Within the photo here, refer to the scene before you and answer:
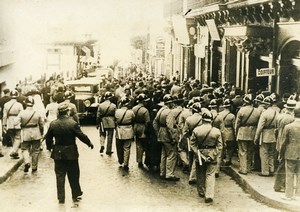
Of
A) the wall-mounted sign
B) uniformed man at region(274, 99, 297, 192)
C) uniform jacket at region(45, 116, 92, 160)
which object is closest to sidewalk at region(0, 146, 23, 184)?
uniform jacket at region(45, 116, 92, 160)

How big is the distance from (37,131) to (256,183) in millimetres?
3712

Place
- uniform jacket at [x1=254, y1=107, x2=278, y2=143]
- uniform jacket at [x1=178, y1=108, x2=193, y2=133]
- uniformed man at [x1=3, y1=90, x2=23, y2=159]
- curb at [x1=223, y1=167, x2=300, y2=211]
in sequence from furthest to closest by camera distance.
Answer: uniformed man at [x1=3, y1=90, x2=23, y2=159]
uniform jacket at [x1=178, y1=108, x2=193, y2=133]
uniform jacket at [x1=254, y1=107, x2=278, y2=143]
curb at [x1=223, y1=167, x2=300, y2=211]

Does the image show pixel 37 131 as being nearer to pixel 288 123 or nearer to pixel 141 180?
pixel 141 180

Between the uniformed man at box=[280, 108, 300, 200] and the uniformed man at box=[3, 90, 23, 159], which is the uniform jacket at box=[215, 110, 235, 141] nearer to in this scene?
the uniformed man at box=[280, 108, 300, 200]

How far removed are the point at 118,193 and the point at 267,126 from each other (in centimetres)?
258

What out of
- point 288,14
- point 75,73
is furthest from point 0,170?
point 75,73

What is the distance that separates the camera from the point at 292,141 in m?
6.50

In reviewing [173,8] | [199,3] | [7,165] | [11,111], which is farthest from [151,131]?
[173,8]

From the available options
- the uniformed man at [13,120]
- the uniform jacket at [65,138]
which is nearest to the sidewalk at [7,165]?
the uniformed man at [13,120]

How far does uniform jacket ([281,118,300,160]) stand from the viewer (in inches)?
254

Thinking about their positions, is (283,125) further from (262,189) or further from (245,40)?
(245,40)

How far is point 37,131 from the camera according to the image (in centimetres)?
841

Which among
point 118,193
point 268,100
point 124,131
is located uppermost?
point 268,100

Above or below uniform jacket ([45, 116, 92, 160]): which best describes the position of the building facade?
above
